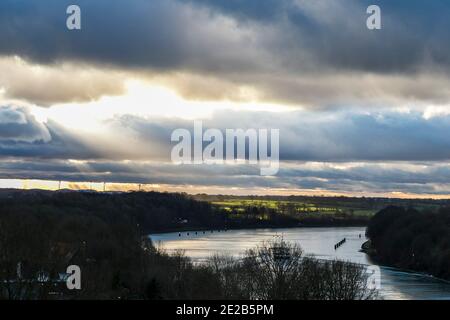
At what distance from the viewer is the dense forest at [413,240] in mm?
43969

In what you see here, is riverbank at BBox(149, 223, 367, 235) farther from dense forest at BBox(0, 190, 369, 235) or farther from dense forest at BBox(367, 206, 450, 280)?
dense forest at BBox(367, 206, 450, 280)

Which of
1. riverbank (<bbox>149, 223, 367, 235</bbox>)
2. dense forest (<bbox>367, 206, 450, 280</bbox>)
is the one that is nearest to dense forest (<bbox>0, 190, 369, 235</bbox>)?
riverbank (<bbox>149, 223, 367, 235</bbox>)

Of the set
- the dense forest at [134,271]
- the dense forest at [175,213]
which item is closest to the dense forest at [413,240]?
the dense forest at [134,271]

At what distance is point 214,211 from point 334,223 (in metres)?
20.0

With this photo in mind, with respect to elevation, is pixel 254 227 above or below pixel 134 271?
below

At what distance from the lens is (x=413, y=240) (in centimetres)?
4994

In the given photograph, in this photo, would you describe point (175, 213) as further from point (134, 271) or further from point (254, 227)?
point (134, 271)

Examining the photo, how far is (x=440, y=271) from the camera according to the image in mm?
41094

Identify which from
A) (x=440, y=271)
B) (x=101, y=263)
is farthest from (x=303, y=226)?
(x=101, y=263)

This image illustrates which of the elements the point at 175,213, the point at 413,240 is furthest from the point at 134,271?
the point at 175,213

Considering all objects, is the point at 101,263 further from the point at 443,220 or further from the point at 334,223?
the point at 334,223

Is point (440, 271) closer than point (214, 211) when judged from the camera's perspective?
Yes

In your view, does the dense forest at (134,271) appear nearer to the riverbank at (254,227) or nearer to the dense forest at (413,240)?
the dense forest at (413,240)
